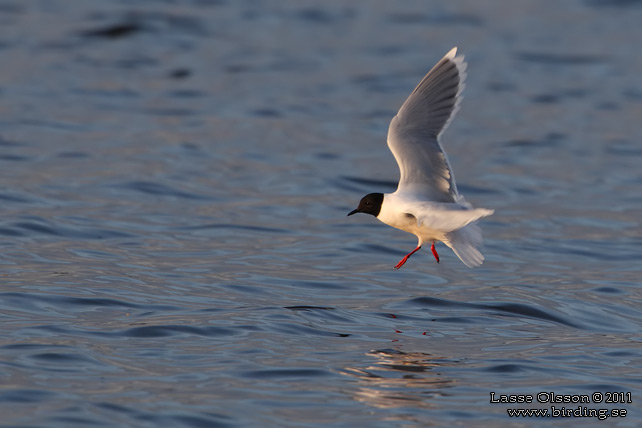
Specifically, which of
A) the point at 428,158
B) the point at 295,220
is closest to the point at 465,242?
the point at 428,158

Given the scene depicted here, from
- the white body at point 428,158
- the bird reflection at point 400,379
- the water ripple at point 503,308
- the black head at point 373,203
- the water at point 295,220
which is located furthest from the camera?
Answer: the water ripple at point 503,308

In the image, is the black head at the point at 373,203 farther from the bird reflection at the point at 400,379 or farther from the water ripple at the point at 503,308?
the bird reflection at the point at 400,379

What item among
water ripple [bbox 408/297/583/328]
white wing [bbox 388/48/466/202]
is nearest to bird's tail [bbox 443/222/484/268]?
white wing [bbox 388/48/466/202]

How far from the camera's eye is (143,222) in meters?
11.3

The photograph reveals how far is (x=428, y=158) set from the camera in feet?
26.8

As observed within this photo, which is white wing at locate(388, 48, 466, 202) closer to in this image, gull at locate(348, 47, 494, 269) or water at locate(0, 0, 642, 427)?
gull at locate(348, 47, 494, 269)

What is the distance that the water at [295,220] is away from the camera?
689 centimetres

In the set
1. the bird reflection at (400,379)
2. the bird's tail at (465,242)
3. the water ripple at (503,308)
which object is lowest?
the bird reflection at (400,379)

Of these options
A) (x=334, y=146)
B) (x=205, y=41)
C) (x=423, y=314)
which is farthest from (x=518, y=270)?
(x=205, y=41)

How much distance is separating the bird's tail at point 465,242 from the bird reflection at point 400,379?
3.16ft

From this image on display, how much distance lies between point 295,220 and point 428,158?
3.86m

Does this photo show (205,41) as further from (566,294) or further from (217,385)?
(217,385)

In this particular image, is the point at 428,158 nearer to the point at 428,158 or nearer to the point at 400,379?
the point at 428,158

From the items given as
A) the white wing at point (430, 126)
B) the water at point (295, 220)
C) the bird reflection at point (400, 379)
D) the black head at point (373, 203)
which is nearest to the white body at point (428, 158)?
the white wing at point (430, 126)
